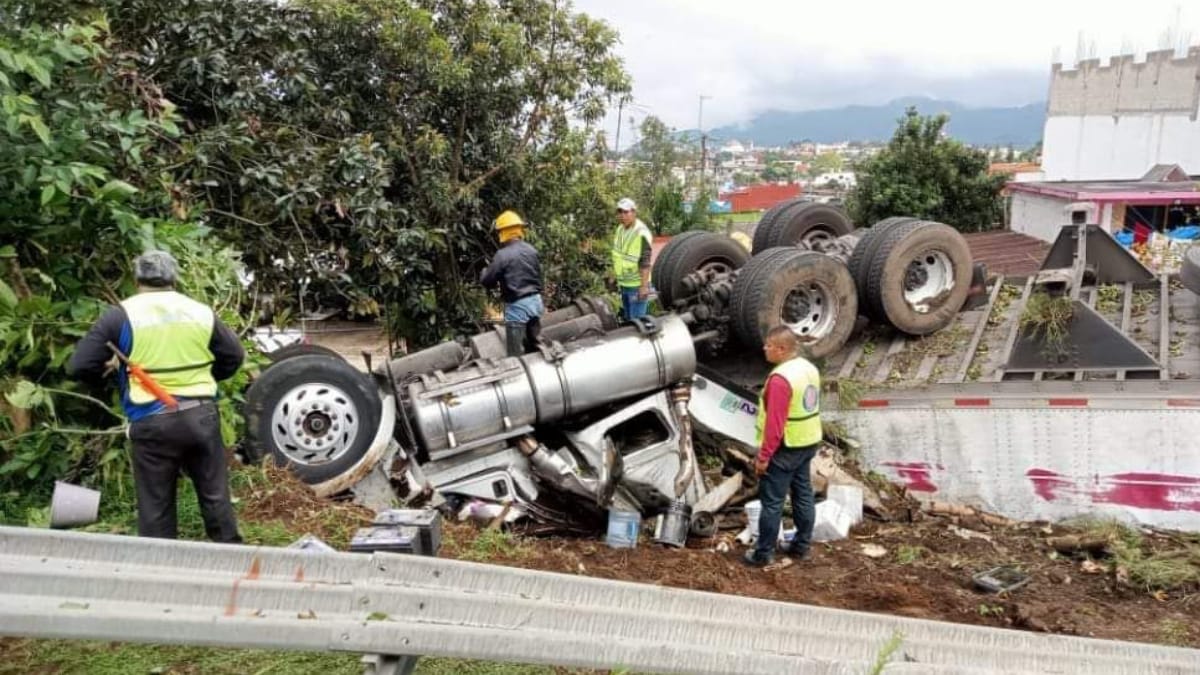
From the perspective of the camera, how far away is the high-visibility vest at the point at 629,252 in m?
6.93

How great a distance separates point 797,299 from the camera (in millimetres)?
6164

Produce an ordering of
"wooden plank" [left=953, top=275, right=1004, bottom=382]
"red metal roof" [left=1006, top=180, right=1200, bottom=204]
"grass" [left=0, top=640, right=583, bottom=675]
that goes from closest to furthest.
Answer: "grass" [left=0, top=640, right=583, bottom=675] → "wooden plank" [left=953, top=275, right=1004, bottom=382] → "red metal roof" [left=1006, top=180, right=1200, bottom=204]

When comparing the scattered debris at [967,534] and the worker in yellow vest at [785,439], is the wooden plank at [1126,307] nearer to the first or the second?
the scattered debris at [967,534]

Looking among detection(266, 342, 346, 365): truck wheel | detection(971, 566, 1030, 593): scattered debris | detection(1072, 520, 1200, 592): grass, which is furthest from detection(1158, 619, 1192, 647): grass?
detection(266, 342, 346, 365): truck wheel

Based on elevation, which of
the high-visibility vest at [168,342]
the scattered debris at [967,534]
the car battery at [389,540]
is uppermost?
the high-visibility vest at [168,342]

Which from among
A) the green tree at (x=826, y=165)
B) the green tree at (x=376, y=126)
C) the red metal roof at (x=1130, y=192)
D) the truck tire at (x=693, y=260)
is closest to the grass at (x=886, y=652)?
the truck tire at (x=693, y=260)

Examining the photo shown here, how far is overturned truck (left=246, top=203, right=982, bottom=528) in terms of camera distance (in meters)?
4.82

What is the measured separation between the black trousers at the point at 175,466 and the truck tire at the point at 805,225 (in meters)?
5.29

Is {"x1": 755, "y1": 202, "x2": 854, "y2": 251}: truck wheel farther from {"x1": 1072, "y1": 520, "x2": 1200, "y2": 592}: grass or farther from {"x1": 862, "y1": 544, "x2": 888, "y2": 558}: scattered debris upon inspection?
{"x1": 1072, "y1": 520, "x2": 1200, "y2": 592}: grass

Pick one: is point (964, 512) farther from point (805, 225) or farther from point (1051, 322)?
point (805, 225)

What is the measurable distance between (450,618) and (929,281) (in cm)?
552

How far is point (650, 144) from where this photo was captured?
3225cm

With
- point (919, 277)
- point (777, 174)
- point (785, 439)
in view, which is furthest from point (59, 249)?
point (777, 174)

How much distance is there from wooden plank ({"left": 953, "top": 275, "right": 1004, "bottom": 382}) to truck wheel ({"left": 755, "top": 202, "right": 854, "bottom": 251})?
1.39 m
